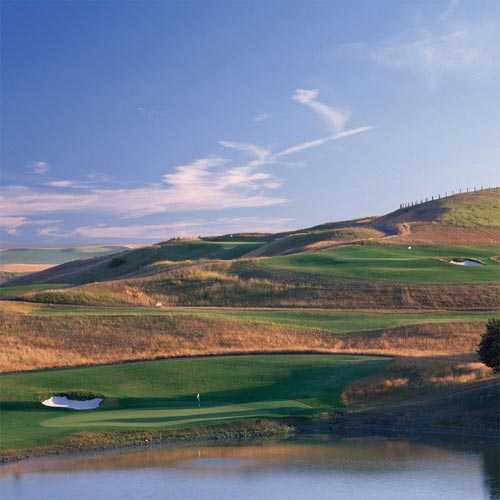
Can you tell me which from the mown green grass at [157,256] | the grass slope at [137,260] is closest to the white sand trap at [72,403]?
the grass slope at [137,260]

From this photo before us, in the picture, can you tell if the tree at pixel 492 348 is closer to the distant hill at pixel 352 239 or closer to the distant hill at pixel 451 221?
the distant hill at pixel 352 239

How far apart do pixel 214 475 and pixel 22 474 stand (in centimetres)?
626

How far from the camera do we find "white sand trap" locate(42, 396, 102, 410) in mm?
38631

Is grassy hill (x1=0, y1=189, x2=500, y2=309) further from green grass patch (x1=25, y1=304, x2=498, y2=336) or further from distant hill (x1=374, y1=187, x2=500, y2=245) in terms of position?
green grass patch (x1=25, y1=304, x2=498, y2=336)

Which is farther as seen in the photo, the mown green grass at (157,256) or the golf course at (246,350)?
the mown green grass at (157,256)

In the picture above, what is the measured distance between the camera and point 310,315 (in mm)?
58875

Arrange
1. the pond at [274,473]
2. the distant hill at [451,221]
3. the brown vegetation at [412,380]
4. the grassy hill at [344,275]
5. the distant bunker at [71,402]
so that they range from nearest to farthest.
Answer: the pond at [274,473] → the distant bunker at [71,402] → the brown vegetation at [412,380] → the grassy hill at [344,275] → the distant hill at [451,221]

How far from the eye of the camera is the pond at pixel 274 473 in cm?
2766

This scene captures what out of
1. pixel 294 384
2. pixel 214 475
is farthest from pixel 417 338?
pixel 214 475

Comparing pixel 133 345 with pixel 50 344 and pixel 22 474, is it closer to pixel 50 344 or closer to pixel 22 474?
pixel 50 344

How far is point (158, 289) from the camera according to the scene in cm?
7156

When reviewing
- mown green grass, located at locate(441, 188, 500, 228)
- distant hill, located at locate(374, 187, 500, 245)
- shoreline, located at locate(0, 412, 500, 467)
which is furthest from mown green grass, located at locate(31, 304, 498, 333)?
mown green grass, located at locate(441, 188, 500, 228)

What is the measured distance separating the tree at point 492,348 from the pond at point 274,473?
21.4ft

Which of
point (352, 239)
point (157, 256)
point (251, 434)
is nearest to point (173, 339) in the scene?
point (251, 434)
